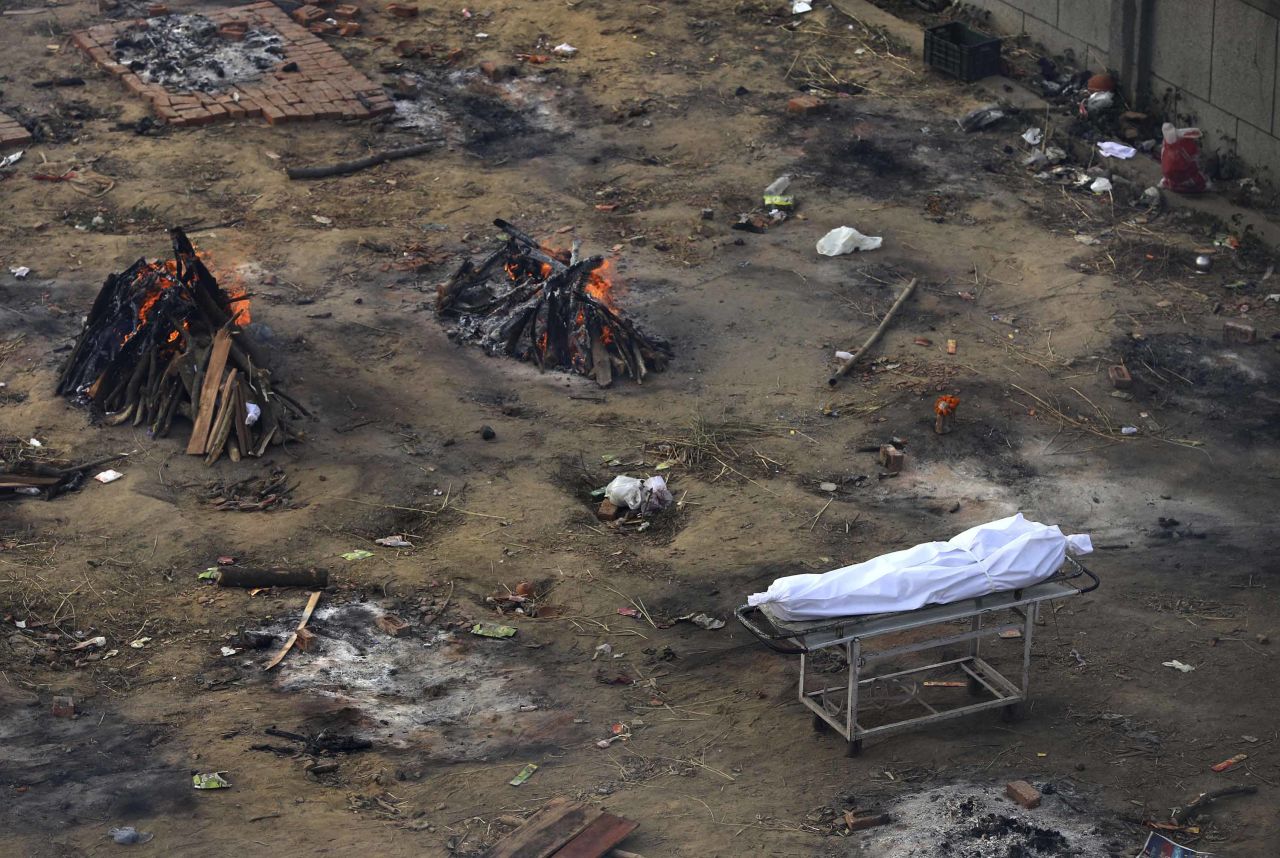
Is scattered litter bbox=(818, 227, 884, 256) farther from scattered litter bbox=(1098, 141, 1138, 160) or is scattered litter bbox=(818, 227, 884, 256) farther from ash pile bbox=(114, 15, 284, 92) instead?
ash pile bbox=(114, 15, 284, 92)

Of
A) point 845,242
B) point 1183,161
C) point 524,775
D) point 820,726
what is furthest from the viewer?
point 1183,161

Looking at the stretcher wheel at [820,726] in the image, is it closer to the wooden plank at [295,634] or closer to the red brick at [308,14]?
the wooden plank at [295,634]

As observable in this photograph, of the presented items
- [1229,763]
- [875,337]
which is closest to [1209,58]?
[875,337]

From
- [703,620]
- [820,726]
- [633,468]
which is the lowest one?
[633,468]

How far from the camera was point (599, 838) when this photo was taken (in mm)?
7172

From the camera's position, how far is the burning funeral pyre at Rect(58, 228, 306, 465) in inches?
435

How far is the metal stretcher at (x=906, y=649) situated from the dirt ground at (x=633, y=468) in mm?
178

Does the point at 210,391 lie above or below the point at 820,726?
above

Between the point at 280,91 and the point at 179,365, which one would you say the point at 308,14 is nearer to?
the point at 280,91

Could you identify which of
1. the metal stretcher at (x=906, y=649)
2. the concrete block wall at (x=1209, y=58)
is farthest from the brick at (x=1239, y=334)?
the metal stretcher at (x=906, y=649)

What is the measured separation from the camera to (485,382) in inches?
479

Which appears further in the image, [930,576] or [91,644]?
[91,644]

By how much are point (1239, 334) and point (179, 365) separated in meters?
8.27

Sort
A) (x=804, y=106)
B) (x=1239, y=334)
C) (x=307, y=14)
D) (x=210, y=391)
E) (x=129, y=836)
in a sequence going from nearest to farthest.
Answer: (x=129, y=836), (x=210, y=391), (x=1239, y=334), (x=804, y=106), (x=307, y=14)
